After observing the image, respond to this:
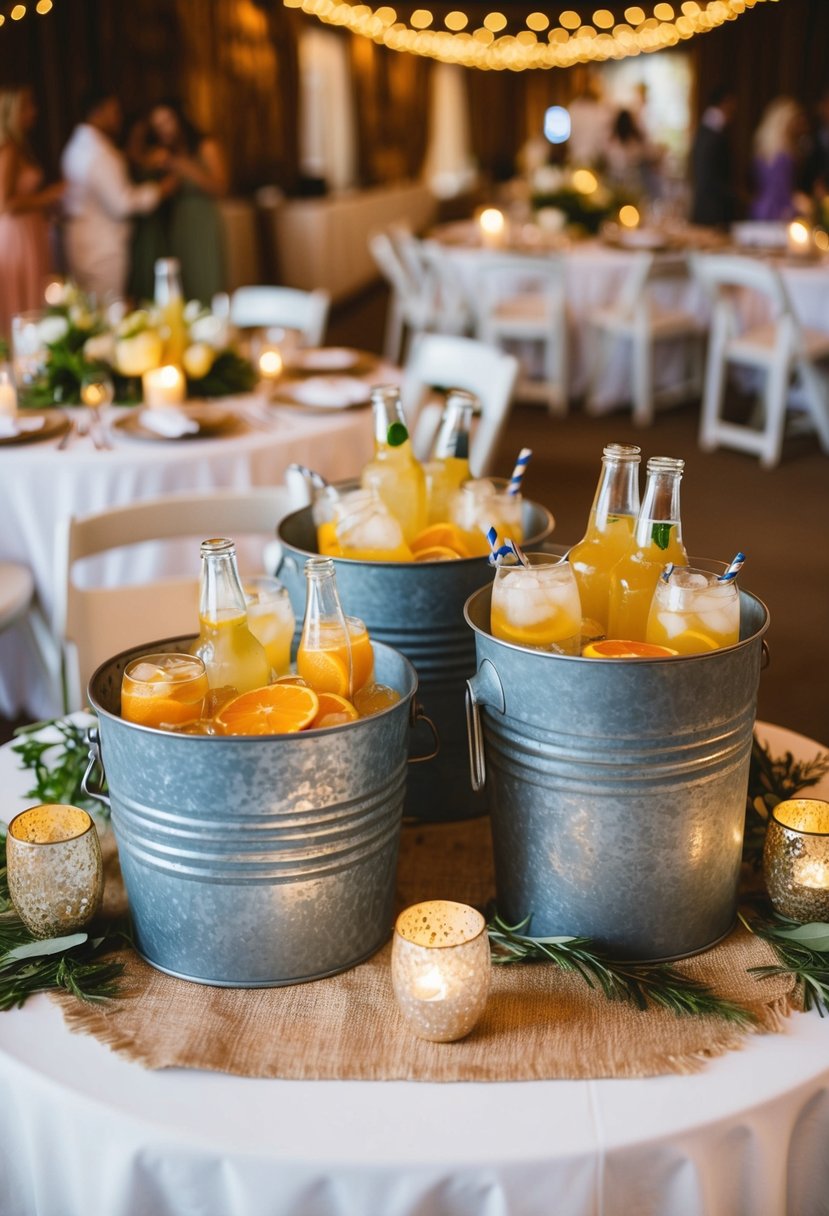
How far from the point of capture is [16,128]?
560 cm

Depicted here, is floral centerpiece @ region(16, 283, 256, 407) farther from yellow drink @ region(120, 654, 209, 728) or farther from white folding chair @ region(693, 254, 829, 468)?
white folding chair @ region(693, 254, 829, 468)

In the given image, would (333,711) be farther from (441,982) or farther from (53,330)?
(53,330)

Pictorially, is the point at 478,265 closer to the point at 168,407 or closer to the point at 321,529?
the point at 168,407

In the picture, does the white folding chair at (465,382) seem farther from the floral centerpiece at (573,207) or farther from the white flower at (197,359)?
the floral centerpiece at (573,207)

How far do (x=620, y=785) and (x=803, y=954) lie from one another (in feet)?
0.77

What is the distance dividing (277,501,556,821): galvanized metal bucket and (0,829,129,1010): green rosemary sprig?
0.39m

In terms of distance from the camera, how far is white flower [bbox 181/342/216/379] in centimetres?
300

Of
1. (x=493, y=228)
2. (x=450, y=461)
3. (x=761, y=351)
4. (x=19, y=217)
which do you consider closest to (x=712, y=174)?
(x=493, y=228)

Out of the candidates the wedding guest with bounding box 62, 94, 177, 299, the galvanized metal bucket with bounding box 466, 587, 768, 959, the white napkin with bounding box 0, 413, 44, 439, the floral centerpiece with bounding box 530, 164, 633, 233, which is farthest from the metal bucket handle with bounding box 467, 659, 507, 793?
the floral centerpiece with bounding box 530, 164, 633, 233

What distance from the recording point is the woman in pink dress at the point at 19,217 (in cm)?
556

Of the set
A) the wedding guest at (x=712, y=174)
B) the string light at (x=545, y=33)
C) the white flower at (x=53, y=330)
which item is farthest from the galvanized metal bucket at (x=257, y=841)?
the string light at (x=545, y=33)

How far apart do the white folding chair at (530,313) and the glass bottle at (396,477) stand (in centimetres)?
481

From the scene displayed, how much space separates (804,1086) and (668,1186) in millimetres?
126

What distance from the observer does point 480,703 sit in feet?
3.27
